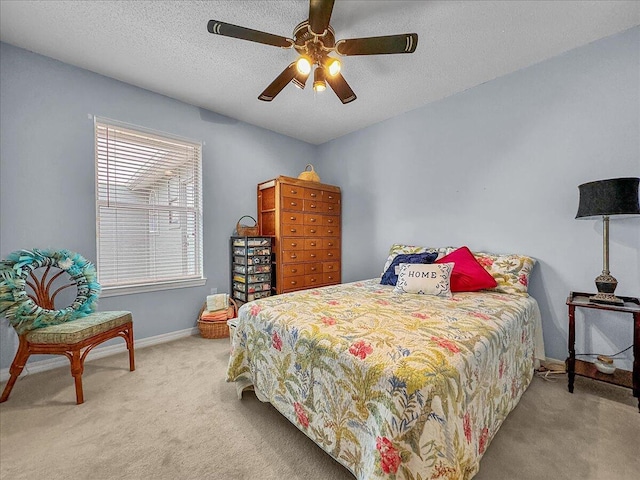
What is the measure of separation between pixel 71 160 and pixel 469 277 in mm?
3669

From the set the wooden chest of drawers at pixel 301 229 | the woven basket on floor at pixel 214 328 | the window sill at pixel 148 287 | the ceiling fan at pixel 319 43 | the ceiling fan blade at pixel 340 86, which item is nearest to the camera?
the ceiling fan at pixel 319 43

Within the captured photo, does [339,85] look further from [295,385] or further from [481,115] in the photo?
[295,385]

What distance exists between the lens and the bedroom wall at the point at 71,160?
2.14 meters

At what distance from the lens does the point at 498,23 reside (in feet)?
6.25

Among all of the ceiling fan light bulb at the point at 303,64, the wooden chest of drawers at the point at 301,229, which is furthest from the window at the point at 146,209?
the ceiling fan light bulb at the point at 303,64

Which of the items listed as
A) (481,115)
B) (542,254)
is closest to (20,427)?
(542,254)

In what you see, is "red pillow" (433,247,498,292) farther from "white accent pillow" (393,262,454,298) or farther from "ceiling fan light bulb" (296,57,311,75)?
"ceiling fan light bulb" (296,57,311,75)

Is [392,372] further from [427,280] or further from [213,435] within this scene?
[427,280]

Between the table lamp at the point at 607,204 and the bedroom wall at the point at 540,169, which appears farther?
the bedroom wall at the point at 540,169

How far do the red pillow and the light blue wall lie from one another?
467 mm

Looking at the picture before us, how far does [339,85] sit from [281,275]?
226 cm

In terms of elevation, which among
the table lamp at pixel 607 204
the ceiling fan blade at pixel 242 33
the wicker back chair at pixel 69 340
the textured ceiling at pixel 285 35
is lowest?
the wicker back chair at pixel 69 340

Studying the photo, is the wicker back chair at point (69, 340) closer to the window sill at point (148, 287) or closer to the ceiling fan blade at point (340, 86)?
the window sill at point (148, 287)

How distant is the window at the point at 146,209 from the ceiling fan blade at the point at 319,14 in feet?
7.09
